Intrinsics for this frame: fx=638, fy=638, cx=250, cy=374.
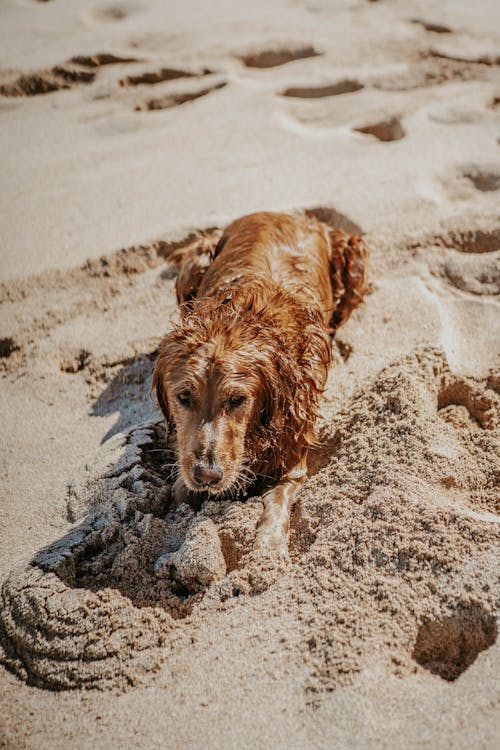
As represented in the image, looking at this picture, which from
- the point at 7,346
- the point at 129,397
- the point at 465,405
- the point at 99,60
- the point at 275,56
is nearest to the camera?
the point at 465,405

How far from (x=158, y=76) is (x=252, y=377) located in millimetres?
5104

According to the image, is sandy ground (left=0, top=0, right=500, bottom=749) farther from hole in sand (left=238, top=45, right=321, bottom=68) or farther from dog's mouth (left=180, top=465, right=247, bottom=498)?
dog's mouth (left=180, top=465, right=247, bottom=498)

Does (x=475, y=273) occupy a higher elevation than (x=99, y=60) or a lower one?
lower

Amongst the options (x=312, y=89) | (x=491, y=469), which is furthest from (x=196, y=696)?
(x=312, y=89)

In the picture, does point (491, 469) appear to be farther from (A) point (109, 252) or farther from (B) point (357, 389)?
(A) point (109, 252)

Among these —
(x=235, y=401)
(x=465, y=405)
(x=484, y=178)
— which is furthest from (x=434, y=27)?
(x=235, y=401)

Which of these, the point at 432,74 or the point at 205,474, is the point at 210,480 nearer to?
the point at 205,474

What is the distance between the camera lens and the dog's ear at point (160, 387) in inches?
141

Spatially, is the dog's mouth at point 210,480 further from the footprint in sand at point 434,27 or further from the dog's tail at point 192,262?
the footprint in sand at point 434,27

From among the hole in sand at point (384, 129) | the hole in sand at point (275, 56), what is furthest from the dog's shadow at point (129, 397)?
the hole in sand at point (275, 56)

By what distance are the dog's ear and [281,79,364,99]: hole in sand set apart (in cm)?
455

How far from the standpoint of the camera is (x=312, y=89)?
6906 mm

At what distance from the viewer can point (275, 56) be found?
24.3 ft

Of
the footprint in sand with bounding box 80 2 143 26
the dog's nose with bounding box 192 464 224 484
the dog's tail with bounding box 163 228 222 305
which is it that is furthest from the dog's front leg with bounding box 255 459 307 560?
the footprint in sand with bounding box 80 2 143 26
